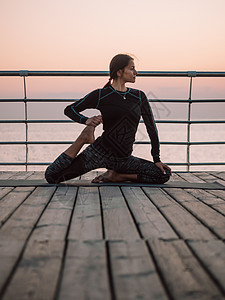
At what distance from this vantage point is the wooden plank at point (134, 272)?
973 millimetres

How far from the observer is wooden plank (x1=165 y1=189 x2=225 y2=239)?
1614 mm

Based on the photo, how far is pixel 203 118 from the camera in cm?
371

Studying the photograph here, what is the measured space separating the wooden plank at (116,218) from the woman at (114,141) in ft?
1.42

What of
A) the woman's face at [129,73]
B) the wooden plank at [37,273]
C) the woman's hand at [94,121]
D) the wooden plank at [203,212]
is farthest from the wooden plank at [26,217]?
the woman's face at [129,73]

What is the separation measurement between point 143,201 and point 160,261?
3.19 feet

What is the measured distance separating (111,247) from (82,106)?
5.56 feet

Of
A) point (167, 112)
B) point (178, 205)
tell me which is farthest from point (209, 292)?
point (167, 112)

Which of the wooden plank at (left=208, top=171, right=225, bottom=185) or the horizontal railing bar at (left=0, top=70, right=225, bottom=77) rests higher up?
the horizontal railing bar at (left=0, top=70, right=225, bottom=77)

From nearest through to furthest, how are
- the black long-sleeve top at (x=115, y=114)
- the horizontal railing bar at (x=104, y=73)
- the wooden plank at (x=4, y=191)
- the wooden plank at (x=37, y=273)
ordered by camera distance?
the wooden plank at (x=37, y=273) < the wooden plank at (x=4, y=191) < the black long-sleeve top at (x=115, y=114) < the horizontal railing bar at (x=104, y=73)

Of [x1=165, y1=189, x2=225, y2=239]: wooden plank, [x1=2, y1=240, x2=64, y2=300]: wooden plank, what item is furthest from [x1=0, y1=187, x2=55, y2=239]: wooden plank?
[x1=165, y1=189, x2=225, y2=239]: wooden plank

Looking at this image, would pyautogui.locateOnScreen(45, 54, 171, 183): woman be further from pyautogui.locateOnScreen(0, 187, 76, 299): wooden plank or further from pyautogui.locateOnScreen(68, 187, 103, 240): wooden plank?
pyautogui.locateOnScreen(0, 187, 76, 299): wooden plank

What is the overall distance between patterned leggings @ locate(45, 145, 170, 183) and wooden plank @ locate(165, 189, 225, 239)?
1.22 feet

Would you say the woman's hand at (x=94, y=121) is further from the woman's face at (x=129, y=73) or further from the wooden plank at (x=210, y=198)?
the wooden plank at (x=210, y=198)

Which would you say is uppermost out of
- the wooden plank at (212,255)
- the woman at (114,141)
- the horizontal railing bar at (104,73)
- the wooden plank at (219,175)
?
the horizontal railing bar at (104,73)
